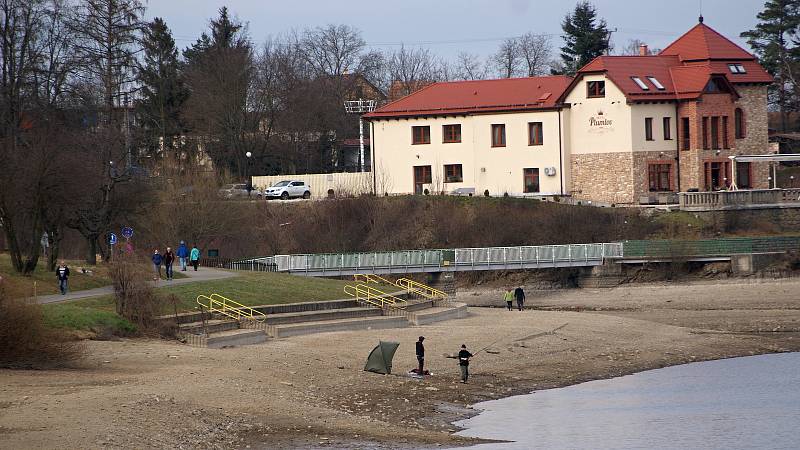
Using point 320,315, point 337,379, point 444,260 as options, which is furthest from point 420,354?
point 444,260

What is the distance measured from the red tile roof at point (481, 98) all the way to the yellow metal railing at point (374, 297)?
29.0 metres

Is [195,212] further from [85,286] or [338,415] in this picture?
[338,415]

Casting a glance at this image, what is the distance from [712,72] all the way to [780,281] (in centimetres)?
1779

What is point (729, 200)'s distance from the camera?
69.8 metres

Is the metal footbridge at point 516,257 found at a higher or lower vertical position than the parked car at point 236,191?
lower

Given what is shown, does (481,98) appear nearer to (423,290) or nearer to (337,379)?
(423,290)

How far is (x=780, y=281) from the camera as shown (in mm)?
61094

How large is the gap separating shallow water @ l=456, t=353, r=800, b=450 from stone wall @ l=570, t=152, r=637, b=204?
3413cm

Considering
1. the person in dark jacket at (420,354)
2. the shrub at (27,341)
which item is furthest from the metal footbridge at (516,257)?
the shrub at (27,341)

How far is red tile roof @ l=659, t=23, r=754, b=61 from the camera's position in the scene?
76.9 m

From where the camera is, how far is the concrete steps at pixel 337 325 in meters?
40.9

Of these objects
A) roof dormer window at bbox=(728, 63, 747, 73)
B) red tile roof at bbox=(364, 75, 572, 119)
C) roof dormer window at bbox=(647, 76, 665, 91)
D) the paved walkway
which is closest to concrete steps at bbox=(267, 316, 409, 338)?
the paved walkway

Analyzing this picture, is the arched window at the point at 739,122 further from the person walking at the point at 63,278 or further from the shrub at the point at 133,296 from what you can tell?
the shrub at the point at 133,296

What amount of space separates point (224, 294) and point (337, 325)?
424 cm
